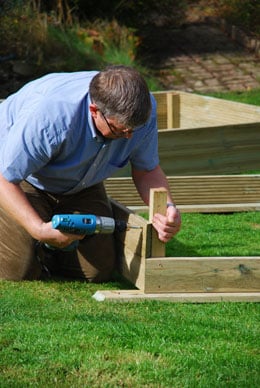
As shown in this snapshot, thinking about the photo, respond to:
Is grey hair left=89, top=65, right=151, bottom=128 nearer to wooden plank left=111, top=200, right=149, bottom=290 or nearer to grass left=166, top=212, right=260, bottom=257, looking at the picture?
wooden plank left=111, top=200, right=149, bottom=290

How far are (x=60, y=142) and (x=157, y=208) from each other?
69 centimetres

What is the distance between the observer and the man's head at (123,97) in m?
5.16

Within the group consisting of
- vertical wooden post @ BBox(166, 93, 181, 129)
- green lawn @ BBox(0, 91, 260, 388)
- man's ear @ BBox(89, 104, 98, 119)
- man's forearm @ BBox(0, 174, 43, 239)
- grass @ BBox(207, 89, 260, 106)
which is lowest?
grass @ BBox(207, 89, 260, 106)

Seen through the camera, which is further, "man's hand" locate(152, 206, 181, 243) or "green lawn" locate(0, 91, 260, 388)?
"man's hand" locate(152, 206, 181, 243)

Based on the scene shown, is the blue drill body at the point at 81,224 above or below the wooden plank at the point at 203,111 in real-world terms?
above

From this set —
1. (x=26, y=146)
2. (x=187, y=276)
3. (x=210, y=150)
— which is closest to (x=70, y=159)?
(x=26, y=146)

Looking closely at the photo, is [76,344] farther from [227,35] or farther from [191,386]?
[227,35]

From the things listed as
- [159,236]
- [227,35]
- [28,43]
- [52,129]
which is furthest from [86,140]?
[227,35]

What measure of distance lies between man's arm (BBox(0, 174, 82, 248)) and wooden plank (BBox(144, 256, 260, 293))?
548 millimetres

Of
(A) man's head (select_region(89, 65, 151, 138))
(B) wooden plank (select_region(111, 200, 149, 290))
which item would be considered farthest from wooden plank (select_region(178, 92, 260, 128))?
(A) man's head (select_region(89, 65, 151, 138))

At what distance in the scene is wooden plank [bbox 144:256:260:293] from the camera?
18.8 ft

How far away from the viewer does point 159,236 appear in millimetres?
5699

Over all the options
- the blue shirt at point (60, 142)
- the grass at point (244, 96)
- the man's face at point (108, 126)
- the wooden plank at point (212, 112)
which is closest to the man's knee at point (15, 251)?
the blue shirt at point (60, 142)

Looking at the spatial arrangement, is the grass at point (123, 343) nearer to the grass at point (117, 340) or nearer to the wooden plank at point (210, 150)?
the grass at point (117, 340)
